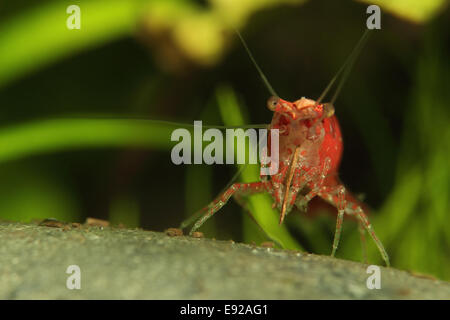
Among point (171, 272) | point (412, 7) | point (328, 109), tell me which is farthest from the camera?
point (412, 7)

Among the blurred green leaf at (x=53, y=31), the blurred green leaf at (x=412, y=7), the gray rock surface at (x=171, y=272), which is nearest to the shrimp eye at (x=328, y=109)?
the gray rock surface at (x=171, y=272)

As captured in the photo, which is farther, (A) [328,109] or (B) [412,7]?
(B) [412,7]

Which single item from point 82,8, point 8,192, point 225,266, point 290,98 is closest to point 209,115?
point 290,98

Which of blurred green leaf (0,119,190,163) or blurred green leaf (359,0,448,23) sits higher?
blurred green leaf (359,0,448,23)

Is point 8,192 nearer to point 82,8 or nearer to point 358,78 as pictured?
point 82,8

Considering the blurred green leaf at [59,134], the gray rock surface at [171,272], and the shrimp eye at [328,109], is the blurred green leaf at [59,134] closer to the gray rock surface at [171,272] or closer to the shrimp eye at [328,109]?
the shrimp eye at [328,109]

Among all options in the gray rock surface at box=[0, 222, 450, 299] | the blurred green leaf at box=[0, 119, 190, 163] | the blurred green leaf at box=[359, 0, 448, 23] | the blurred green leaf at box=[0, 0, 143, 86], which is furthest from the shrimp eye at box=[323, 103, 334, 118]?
→ the blurred green leaf at box=[0, 0, 143, 86]

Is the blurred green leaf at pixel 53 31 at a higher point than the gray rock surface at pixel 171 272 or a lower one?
higher

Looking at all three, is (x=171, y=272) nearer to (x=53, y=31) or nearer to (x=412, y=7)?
(x=412, y=7)

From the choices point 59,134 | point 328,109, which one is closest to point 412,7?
point 328,109

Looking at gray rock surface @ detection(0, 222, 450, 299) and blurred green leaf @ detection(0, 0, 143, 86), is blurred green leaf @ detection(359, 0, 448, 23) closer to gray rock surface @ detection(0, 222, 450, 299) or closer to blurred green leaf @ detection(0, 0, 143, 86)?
blurred green leaf @ detection(0, 0, 143, 86)
